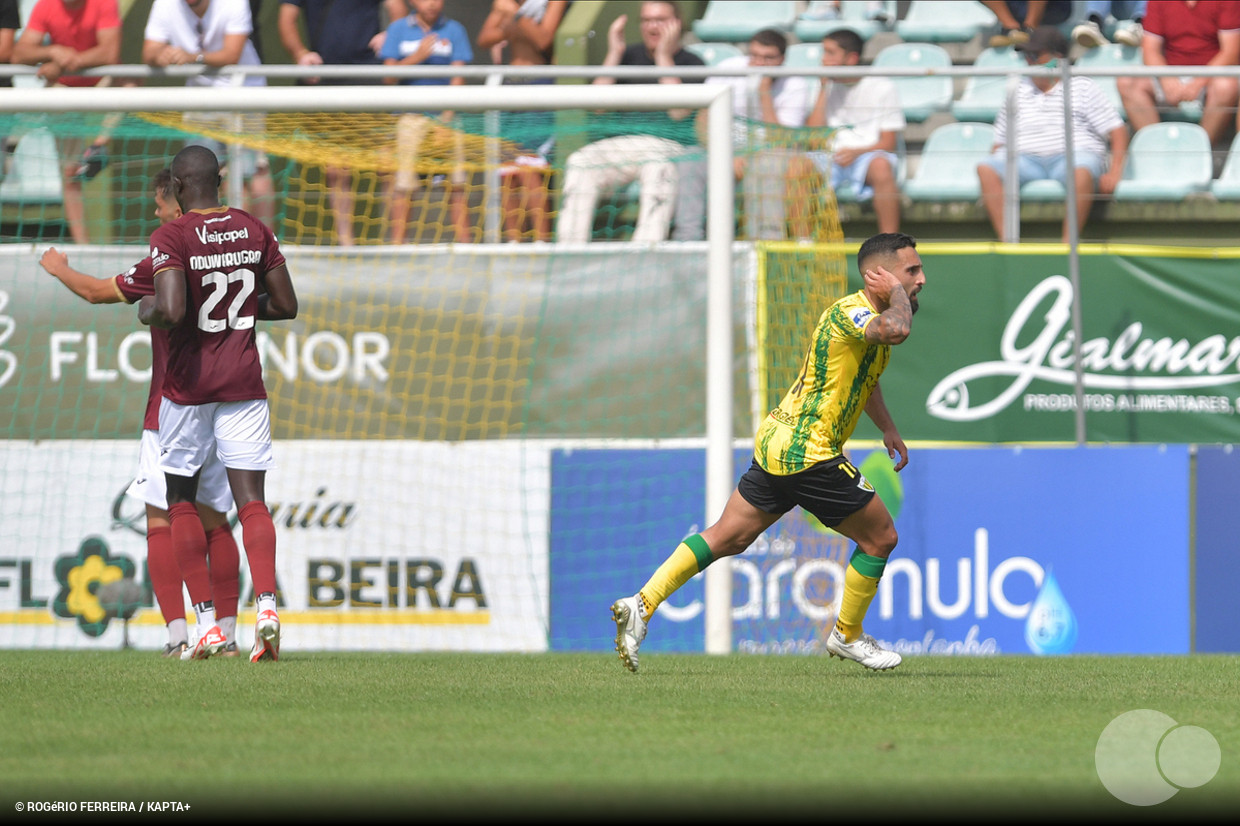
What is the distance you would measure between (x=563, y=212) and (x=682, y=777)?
6.30 metres

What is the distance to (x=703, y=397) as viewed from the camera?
31.6 feet

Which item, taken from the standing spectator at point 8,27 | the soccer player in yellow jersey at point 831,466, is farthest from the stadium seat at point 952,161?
the standing spectator at point 8,27

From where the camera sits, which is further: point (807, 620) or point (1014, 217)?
point (1014, 217)

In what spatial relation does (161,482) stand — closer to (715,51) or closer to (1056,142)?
(1056,142)

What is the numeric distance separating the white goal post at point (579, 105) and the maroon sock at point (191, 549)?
235 centimetres

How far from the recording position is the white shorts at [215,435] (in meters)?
6.77

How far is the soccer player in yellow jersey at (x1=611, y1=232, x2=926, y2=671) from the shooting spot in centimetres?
628

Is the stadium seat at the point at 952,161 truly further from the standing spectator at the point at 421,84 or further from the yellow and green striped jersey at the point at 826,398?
the yellow and green striped jersey at the point at 826,398

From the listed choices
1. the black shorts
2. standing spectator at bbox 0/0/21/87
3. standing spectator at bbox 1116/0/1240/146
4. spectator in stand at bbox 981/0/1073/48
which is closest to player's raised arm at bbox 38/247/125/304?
the black shorts

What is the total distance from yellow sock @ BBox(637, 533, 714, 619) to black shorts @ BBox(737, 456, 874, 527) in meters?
0.33

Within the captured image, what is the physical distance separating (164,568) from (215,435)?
0.83 metres

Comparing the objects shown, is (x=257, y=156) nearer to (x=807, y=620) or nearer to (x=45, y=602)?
(x=45, y=602)

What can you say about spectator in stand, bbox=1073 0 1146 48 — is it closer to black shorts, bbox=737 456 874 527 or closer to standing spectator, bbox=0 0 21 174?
black shorts, bbox=737 456 874 527

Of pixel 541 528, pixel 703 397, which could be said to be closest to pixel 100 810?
pixel 541 528
